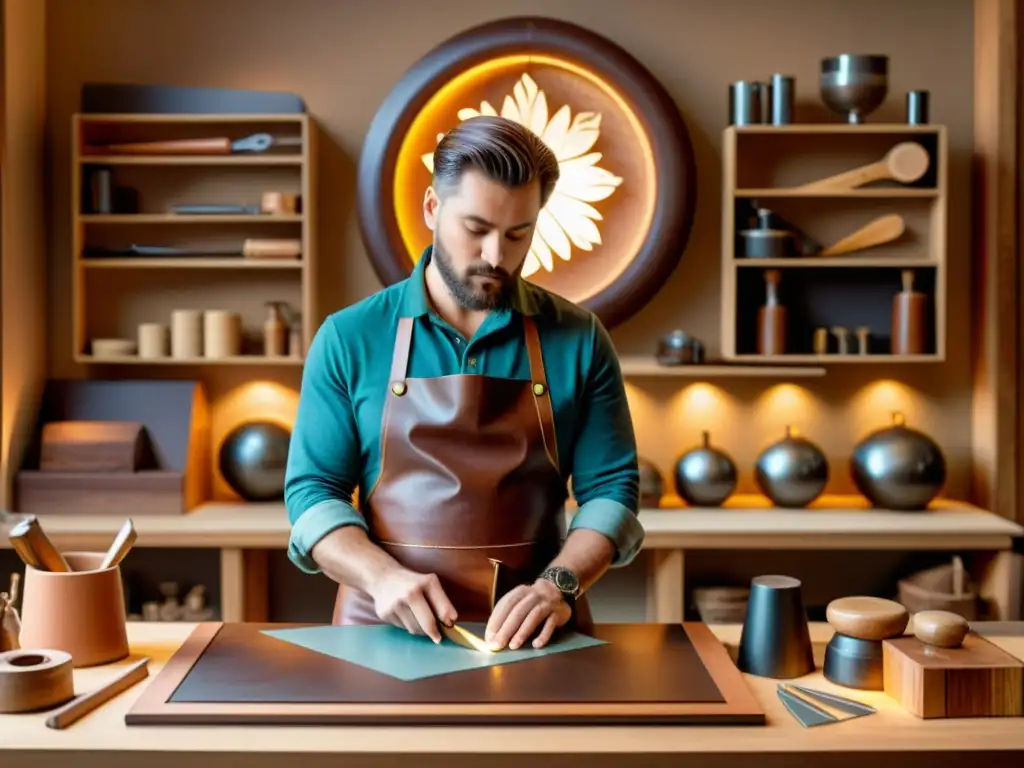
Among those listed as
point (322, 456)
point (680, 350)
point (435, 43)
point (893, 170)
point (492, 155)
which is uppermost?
point (435, 43)

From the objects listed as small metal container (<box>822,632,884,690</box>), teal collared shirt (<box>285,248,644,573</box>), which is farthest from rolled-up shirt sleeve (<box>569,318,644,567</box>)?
small metal container (<box>822,632,884,690</box>)

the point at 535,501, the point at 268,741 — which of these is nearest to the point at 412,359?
the point at 535,501

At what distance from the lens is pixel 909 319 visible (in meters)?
4.27

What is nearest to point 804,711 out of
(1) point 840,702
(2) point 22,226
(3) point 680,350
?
(1) point 840,702

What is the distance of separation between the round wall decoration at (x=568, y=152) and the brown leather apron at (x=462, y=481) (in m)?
2.00

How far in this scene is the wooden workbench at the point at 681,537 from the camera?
3.88 m

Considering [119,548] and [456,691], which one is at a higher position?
[119,548]

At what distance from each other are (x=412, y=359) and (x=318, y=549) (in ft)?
1.41

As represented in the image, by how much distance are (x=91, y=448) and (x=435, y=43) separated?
195 cm

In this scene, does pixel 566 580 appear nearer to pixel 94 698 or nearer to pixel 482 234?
pixel 482 234

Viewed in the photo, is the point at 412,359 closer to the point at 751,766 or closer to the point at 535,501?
the point at 535,501

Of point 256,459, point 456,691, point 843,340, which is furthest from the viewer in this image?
point 843,340

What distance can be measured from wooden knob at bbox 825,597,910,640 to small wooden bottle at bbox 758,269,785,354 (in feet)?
7.82

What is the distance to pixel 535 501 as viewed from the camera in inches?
93.4
